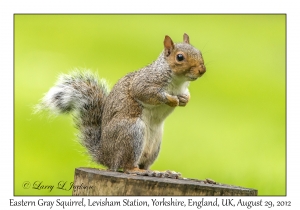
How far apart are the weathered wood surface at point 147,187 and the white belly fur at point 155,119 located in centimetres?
71

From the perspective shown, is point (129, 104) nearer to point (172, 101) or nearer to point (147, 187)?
point (172, 101)

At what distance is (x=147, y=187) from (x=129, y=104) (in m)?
0.96

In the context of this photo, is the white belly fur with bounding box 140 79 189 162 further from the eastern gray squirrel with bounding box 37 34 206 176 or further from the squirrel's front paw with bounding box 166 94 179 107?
the squirrel's front paw with bounding box 166 94 179 107

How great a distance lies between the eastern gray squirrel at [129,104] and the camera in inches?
163

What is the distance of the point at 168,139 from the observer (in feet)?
25.1

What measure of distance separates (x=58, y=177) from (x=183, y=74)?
2.52 m

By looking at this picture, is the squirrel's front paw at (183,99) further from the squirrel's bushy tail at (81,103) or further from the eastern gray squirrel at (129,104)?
the squirrel's bushy tail at (81,103)

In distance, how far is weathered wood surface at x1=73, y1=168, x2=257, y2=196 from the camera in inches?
133

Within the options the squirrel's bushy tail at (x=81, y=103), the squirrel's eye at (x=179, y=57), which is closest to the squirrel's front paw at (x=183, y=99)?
the squirrel's eye at (x=179, y=57)

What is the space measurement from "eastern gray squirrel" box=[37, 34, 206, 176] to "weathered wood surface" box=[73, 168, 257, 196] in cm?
57

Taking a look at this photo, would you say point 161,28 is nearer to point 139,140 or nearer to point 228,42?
point 228,42

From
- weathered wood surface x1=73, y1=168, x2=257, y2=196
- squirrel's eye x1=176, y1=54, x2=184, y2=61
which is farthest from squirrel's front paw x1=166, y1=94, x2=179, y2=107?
weathered wood surface x1=73, y1=168, x2=257, y2=196

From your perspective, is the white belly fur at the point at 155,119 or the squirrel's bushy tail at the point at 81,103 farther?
the squirrel's bushy tail at the point at 81,103
